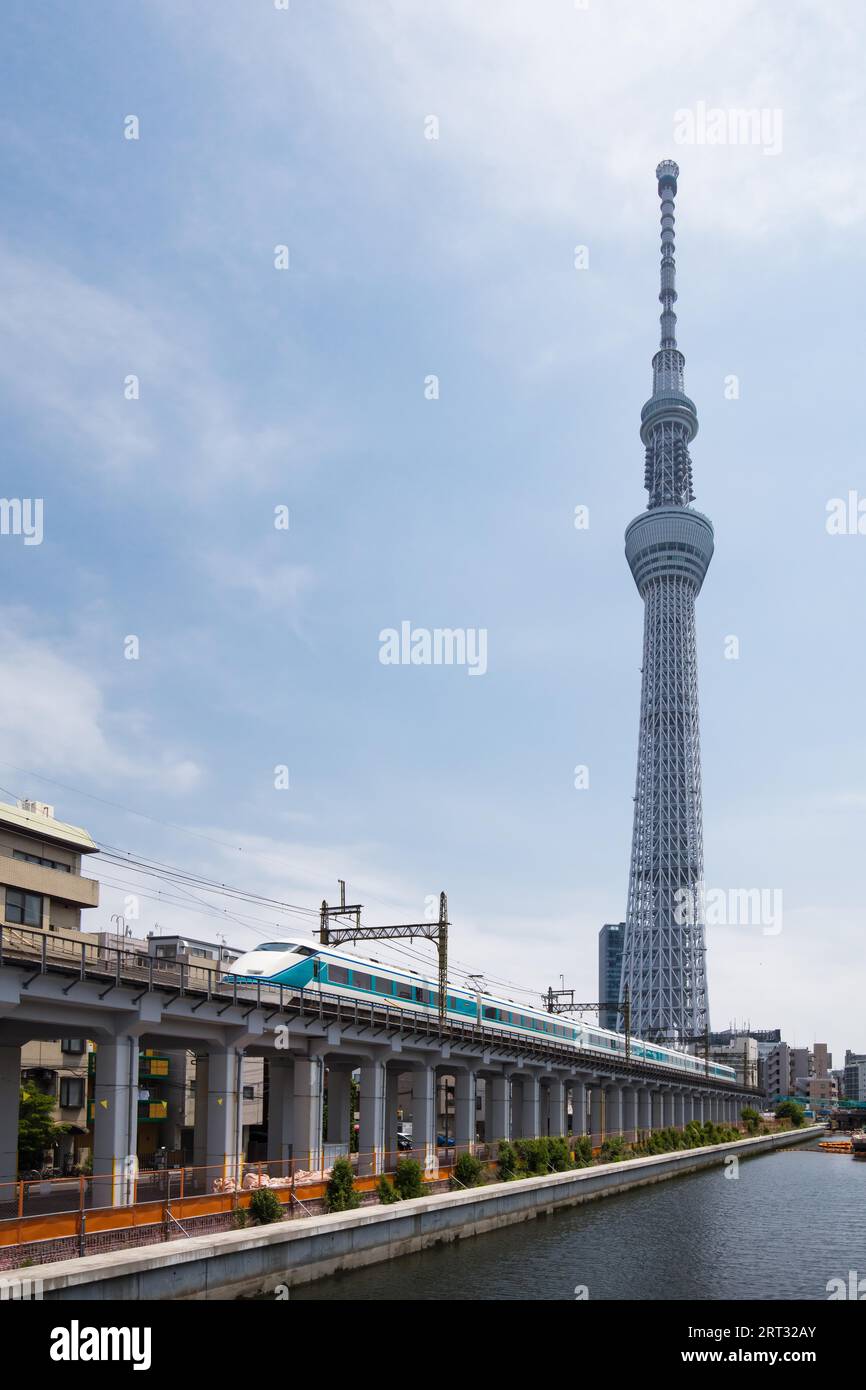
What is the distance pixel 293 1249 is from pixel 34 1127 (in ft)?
101

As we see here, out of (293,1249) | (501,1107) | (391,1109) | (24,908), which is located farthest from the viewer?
(501,1107)

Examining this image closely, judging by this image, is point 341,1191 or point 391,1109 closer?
point 341,1191

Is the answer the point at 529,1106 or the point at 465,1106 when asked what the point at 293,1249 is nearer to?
the point at 465,1106

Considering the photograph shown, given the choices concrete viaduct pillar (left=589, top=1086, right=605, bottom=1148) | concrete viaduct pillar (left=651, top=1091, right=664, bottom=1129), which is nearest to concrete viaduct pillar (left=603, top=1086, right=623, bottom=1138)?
concrete viaduct pillar (left=589, top=1086, right=605, bottom=1148)

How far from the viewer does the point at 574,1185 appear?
59.9 meters

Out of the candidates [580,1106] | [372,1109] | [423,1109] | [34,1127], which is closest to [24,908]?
[34,1127]

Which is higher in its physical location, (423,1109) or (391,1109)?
(423,1109)

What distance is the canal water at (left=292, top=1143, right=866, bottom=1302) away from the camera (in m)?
36.2

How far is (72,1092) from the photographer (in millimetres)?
69812
